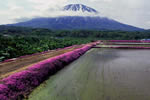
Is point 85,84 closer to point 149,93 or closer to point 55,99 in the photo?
point 55,99

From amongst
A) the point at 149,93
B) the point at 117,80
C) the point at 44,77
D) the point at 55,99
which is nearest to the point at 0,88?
the point at 55,99

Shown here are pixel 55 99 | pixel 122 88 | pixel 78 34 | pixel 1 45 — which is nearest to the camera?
pixel 55 99

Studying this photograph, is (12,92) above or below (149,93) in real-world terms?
above

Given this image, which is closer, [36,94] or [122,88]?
[36,94]

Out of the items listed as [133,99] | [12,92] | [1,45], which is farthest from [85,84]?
[1,45]

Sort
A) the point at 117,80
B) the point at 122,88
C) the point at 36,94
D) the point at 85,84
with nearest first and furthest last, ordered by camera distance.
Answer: the point at 36,94 → the point at 122,88 → the point at 85,84 → the point at 117,80

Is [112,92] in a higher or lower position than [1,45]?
lower

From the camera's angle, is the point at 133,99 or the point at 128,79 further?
the point at 128,79

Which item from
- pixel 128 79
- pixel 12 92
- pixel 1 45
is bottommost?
pixel 128 79

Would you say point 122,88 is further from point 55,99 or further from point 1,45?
point 1,45

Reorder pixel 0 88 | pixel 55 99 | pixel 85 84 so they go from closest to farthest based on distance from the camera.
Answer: pixel 0 88, pixel 55 99, pixel 85 84
